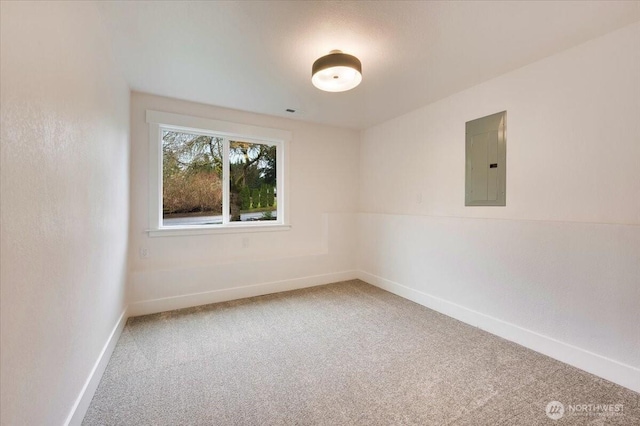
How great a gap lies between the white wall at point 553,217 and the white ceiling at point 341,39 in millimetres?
291

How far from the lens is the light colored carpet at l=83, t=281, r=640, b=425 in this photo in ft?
5.24

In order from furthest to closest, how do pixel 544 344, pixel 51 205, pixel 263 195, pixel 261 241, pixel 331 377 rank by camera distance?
pixel 263 195
pixel 261 241
pixel 544 344
pixel 331 377
pixel 51 205

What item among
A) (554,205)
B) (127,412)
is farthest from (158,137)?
(554,205)

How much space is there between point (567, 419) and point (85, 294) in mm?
→ 2964

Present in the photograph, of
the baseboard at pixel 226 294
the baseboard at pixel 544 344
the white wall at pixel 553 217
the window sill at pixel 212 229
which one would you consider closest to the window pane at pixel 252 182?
the window sill at pixel 212 229

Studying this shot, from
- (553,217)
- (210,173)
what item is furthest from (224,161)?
(553,217)

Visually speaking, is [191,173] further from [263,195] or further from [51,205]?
[51,205]

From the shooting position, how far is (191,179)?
3.57m

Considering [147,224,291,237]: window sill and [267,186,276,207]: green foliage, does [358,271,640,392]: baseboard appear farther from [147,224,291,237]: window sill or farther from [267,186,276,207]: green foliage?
[267,186,276,207]: green foliage

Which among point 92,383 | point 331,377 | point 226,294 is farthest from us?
point 226,294

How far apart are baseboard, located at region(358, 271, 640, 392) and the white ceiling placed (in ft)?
7.85

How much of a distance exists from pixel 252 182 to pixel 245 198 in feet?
0.85

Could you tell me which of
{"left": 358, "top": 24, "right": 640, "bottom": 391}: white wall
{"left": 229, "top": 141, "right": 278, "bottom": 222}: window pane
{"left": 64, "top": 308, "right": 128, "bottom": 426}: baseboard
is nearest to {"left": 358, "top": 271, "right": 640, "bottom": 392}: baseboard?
{"left": 358, "top": 24, "right": 640, "bottom": 391}: white wall

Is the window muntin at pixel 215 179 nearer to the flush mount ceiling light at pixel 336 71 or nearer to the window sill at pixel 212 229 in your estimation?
the window sill at pixel 212 229
